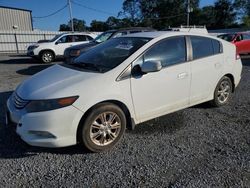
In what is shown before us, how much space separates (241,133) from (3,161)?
3.47m

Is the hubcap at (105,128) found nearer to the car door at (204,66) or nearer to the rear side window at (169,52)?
the rear side window at (169,52)

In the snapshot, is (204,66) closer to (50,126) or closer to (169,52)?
(169,52)

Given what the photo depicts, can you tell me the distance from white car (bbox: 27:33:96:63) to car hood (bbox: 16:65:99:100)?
10.6 m

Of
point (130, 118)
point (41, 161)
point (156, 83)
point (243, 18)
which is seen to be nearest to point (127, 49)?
point (156, 83)

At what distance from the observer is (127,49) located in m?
4.05

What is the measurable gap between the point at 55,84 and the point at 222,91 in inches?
131

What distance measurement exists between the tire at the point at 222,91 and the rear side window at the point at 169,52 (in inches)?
47.1

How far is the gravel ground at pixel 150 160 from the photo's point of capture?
2.90 m

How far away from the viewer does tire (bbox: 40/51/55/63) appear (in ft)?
46.0

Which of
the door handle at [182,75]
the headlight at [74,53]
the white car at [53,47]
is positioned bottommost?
the door handle at [182,75]

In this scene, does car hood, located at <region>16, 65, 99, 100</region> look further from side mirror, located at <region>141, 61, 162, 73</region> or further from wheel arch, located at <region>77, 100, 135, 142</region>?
side mirror, located at <region>141, 61, 162, 73</region>

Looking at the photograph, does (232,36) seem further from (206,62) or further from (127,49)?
(127,49)

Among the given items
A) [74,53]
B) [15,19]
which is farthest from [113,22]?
[74,53]

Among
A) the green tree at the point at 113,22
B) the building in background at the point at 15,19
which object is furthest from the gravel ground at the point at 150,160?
the green tree at the point at 113,22
